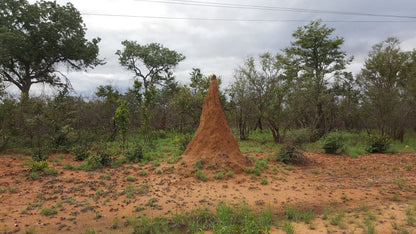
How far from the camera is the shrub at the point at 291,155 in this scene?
375 inches

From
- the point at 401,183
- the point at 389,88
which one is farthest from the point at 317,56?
the point at 401,183

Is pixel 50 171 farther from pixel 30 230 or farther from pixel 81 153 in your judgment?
pixel 30 230

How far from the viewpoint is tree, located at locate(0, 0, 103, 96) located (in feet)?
44.3

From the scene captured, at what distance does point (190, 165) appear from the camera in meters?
8.00

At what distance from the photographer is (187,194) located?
6145mm

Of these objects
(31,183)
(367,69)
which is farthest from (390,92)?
(31,183)

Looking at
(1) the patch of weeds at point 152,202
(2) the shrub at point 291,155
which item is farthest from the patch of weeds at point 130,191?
(2) the shrub at point 291,155

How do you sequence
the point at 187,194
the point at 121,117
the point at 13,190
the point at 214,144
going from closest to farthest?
1. the point at 13,190
2. the point at 187,194
3. the point at 214,144
4. the point at 121,117

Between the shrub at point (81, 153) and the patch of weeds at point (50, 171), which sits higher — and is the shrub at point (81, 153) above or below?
above

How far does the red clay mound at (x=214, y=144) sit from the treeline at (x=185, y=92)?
4421mm

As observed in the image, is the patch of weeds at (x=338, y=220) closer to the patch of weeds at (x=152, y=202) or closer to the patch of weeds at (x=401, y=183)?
the patch of weeds at (x=401, y=183)

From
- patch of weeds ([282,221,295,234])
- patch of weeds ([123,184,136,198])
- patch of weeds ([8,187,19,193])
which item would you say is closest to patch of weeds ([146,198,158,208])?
patch of weeds ([123,184,136,198])

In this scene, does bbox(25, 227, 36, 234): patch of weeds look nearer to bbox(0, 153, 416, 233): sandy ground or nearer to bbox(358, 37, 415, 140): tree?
bbox(0, 153, 416, 233): sandy ground

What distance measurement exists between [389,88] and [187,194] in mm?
15659
